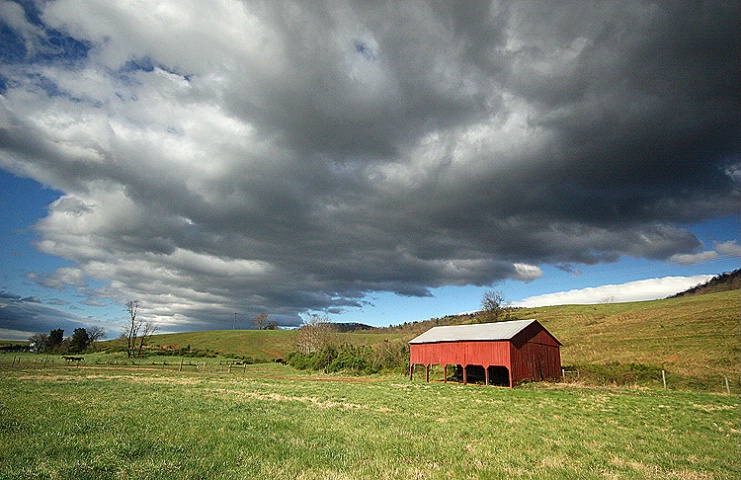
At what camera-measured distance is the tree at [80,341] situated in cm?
10796

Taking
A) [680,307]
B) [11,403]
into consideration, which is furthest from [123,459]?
[680,307]

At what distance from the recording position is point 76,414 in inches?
613

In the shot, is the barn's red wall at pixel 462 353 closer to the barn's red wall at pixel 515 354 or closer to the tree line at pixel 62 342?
the barn's red wall at pixel 515 354

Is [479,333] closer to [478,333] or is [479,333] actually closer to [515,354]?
[478,333]

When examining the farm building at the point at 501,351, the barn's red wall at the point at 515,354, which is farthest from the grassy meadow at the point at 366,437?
the farm building at the point at 501,351

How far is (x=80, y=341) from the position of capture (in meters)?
110

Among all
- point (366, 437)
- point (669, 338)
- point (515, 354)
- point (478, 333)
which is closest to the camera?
point (366, 437)

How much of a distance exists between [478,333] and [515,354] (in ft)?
18.7

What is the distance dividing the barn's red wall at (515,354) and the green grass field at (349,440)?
17.6 m

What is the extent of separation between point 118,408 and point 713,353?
6053cm

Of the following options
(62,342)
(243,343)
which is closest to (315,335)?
(243,343)

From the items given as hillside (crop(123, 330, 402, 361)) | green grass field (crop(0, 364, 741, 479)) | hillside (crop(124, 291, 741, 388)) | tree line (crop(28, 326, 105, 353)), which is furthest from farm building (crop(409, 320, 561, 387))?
tree line (crop(28, 326, 105, 353))

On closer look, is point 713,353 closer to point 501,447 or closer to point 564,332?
point 564,332

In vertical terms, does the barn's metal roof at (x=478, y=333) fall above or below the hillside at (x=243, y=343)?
above
